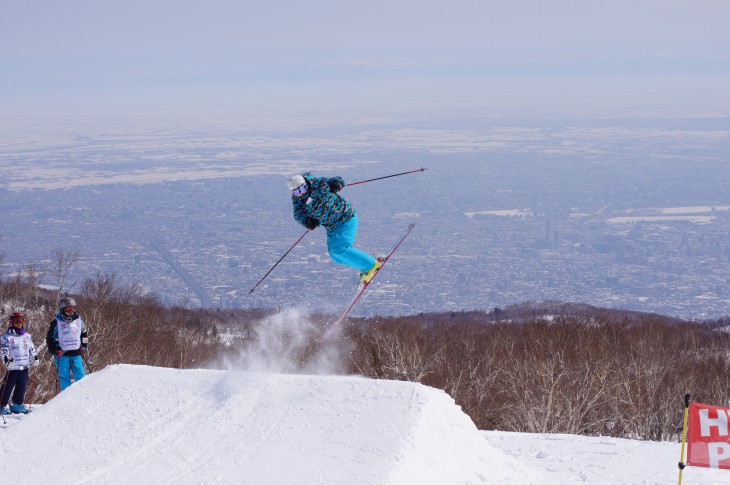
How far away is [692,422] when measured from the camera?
24.0 ft

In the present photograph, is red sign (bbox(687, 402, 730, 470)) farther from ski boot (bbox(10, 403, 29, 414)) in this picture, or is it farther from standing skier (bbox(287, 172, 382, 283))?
ski boot (bbox(10, 403, 29, 414))

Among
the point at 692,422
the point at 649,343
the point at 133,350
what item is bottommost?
the point at 649,343

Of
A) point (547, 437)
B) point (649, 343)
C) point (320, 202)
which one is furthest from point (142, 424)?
point (649, 343)

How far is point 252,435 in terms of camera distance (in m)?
8.42

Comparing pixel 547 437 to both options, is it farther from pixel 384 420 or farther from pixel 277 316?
pixel 277 316

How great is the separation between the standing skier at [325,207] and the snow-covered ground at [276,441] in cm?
214

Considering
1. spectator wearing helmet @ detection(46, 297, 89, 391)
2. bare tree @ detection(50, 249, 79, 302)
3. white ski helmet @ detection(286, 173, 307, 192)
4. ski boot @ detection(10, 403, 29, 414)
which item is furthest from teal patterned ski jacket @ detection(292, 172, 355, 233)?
bare tree @ detection(50, 249, 79, 302)

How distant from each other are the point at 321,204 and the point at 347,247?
94 cm

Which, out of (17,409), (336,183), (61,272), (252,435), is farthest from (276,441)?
(61,272)

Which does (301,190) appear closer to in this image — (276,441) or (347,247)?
(347,247)

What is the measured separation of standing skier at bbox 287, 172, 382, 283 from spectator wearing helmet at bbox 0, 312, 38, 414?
165 inches

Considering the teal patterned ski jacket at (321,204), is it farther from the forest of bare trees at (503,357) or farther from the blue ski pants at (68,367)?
the blue ski pants at (68,367)

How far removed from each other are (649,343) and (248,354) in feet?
114

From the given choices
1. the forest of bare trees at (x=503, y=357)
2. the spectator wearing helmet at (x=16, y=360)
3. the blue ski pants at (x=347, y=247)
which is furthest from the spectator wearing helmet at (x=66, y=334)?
the blue ski pants at (x=347, y=247)
